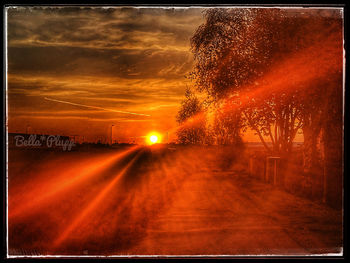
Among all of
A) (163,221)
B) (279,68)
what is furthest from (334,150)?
(163,221)

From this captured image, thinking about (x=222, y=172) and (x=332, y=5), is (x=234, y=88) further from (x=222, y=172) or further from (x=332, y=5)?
(x=332, y=5)

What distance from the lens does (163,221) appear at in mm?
9656

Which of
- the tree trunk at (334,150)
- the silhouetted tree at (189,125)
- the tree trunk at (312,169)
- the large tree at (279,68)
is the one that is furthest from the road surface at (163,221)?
the silhouetted tree at (189,125)

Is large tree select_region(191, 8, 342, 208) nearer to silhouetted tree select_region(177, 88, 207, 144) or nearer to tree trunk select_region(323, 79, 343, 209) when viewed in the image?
tree trunk select_region(323, 79, 343, 209)

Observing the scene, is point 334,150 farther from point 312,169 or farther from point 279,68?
point 279,68

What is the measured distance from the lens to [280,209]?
1113 cm

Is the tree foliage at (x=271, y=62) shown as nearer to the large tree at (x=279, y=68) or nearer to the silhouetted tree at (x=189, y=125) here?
the large tree at (x=279, y=68)

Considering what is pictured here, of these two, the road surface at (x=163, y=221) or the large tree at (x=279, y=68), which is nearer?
the road surface at (x=163, y=221)

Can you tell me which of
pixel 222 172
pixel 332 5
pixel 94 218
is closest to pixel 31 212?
pixel 94 218

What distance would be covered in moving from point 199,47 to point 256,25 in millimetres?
3534

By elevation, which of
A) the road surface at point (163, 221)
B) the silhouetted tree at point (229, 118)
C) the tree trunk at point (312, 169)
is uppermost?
the silhouetted tree at point (229, 118)

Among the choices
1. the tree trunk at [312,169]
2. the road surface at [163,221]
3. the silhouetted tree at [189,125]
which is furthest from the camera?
the silhouetted tree at [189,125]

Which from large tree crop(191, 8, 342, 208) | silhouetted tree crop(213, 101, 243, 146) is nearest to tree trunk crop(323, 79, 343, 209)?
large tree crop(191, 8, 342, 208)

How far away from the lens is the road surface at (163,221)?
25.7 feet
